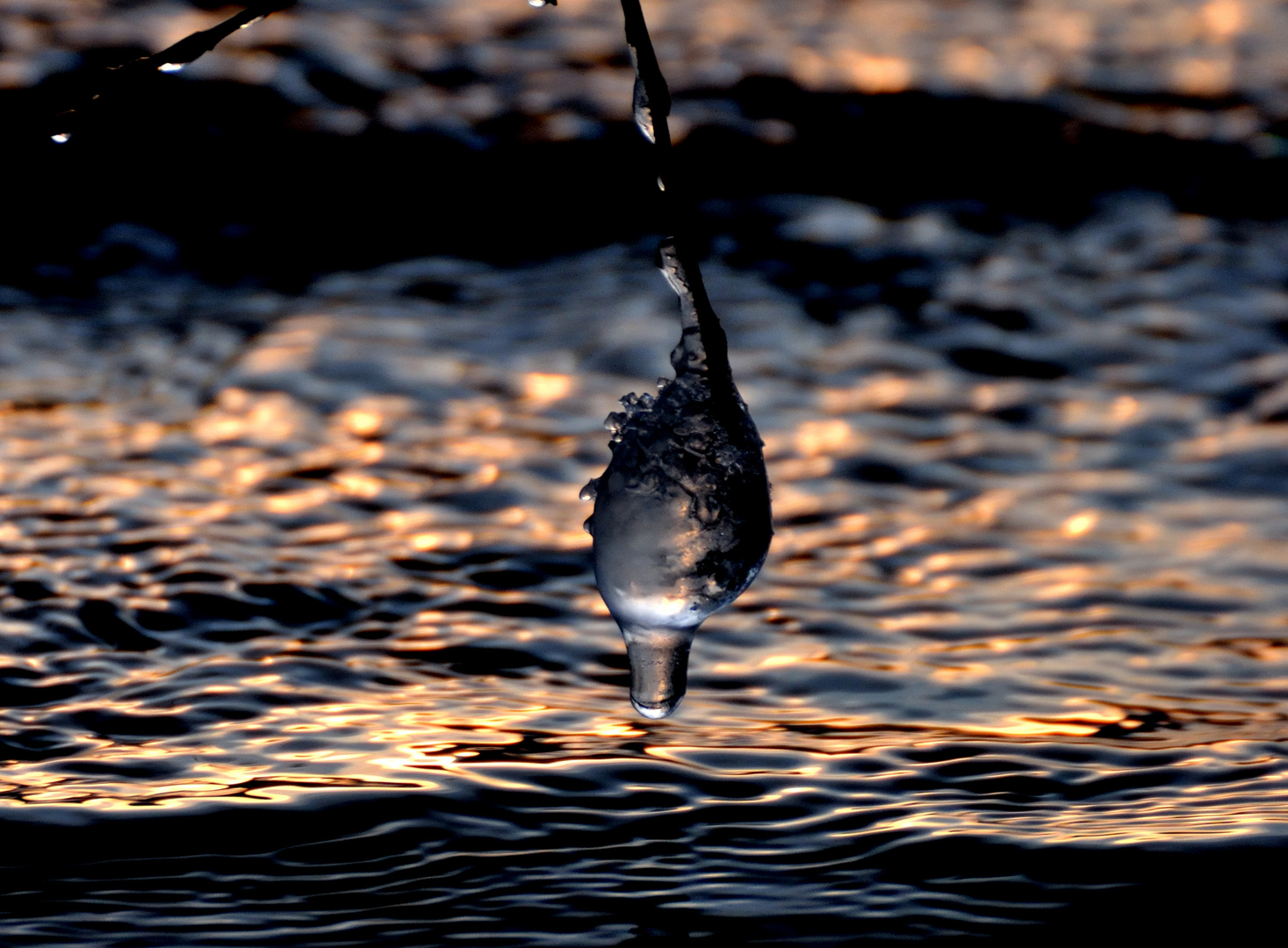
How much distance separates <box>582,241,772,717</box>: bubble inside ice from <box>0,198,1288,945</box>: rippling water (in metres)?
0.25

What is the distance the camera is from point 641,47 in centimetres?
54

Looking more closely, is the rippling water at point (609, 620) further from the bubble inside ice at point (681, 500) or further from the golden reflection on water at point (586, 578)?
the bubble inside ice at point (681, 500)

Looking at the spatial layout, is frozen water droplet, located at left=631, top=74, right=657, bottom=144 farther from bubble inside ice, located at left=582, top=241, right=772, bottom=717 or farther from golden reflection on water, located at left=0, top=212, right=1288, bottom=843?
golden reflection on water, located at left=0, top=212, right=1288, bottom=843

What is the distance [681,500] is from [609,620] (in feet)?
1.99

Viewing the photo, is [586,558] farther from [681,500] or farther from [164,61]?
[164,61]

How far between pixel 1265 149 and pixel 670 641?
1085 millimetres

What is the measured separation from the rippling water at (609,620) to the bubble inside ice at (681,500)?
245 mm

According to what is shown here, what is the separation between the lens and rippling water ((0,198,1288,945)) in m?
1.10

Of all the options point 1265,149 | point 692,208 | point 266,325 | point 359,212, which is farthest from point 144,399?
point 1265,149

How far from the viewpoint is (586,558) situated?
157 centimetres

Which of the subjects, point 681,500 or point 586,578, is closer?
point 681,500

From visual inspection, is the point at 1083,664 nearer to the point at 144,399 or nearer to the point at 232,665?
the point at 232,665

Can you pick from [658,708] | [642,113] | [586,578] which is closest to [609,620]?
[586,578]

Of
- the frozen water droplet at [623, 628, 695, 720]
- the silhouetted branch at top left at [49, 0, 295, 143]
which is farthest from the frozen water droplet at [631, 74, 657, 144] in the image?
the frozen water droplet at [623, 628, 695, 720]
